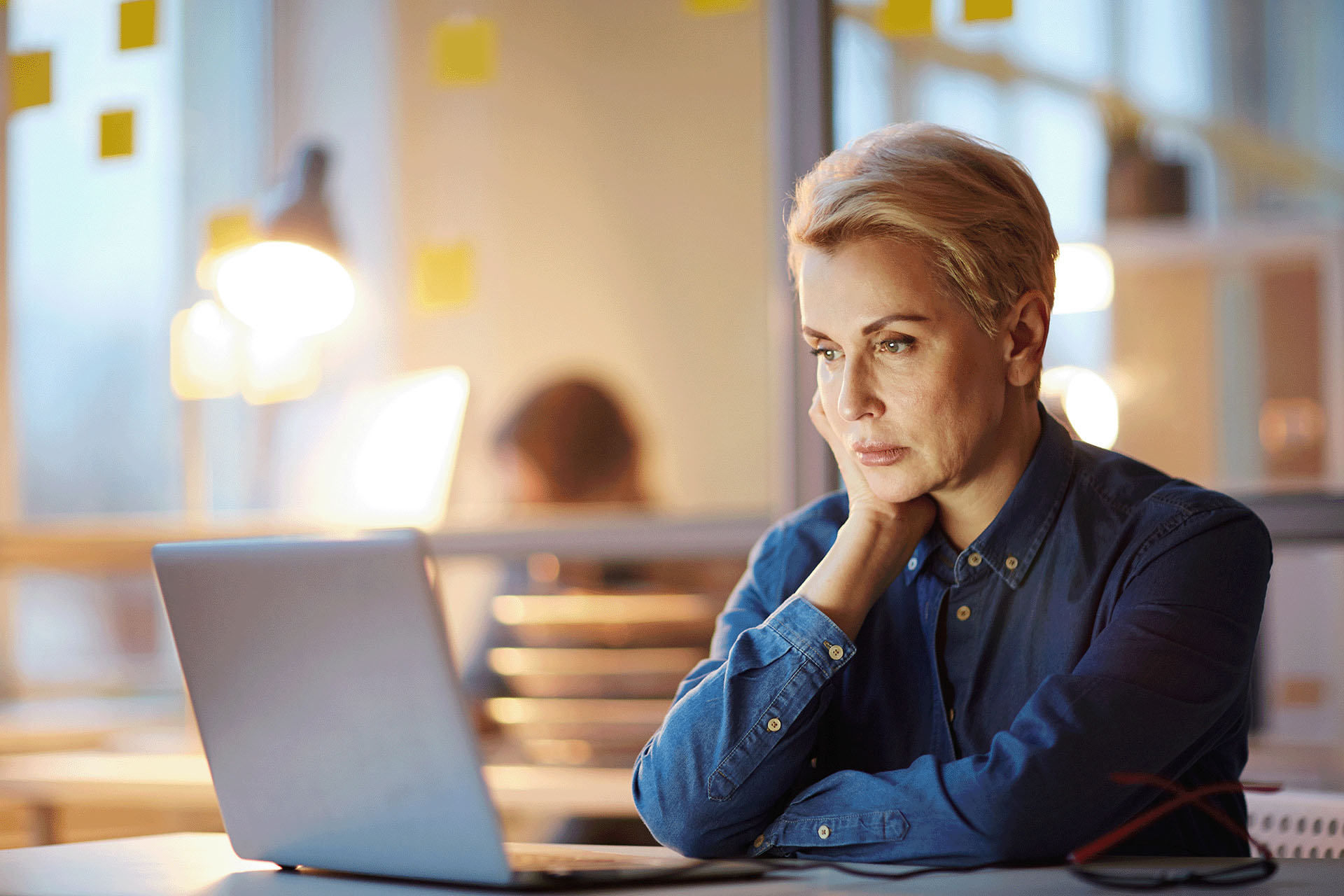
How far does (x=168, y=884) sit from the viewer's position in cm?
93

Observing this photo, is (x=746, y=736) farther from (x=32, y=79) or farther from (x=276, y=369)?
(x=276, y=369)

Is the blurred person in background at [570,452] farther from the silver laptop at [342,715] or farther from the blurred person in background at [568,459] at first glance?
the silver laptop at [342,715]

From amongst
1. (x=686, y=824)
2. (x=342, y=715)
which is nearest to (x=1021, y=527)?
(x=686, y=824)

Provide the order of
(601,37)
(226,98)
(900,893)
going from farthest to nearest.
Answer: (601,37) → (226,98) → (900,893)

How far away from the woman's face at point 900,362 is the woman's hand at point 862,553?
19mm

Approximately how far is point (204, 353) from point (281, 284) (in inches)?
60.0

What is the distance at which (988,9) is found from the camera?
5.27ft

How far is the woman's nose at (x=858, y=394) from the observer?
1.14m

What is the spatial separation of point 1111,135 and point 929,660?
275 cm

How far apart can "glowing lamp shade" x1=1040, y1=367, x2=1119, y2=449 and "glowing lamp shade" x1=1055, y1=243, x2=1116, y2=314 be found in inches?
9.2

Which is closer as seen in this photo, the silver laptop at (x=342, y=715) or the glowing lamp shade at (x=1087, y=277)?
the silver laptop at (x=342, y=715)

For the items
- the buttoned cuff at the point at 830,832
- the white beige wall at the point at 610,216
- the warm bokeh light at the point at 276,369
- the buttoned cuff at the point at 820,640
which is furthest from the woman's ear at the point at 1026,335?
the warm bokeh light at the point at 276,369

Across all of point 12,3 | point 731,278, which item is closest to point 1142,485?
point 12,3

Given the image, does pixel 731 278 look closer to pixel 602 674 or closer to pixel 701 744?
pixel 602 674
